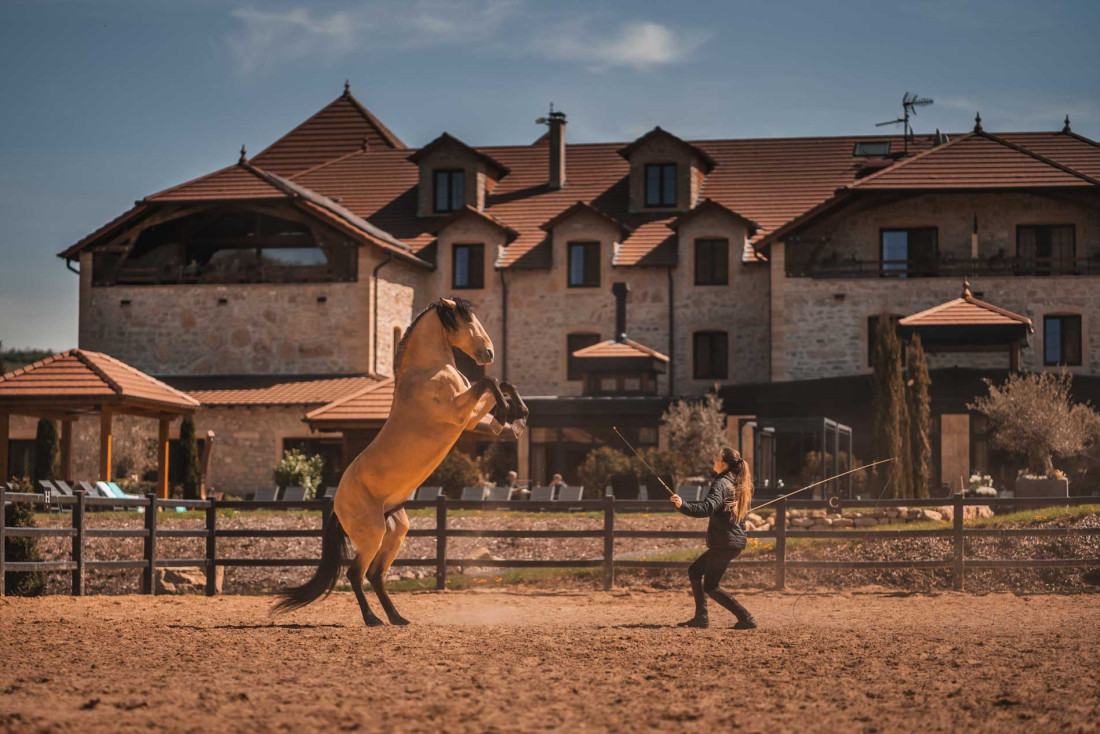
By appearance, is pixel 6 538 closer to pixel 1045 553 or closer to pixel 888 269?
pixel 1045 553

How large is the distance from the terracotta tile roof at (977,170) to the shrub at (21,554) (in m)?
23.6

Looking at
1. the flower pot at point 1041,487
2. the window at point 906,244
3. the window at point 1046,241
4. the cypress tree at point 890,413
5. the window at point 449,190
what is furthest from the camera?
the window at point 449,190

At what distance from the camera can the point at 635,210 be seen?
40031 millimetres

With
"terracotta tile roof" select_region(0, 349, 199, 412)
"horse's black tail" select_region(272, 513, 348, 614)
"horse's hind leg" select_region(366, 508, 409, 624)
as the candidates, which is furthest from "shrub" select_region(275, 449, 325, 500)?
"horse's hind leg" select_region(366, 508, 409, 624)

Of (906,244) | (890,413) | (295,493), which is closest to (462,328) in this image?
(890,413)

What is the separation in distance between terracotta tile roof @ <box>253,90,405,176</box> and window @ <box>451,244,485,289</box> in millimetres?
9140

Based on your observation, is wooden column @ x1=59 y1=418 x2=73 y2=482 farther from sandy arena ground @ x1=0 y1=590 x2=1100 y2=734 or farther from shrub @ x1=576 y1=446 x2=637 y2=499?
sandy arena ground @ x1=0 y1=590 x2=1100 y2=734

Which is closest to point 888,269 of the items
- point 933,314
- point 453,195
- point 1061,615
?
point 933,314

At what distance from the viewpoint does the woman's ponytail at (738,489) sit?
11289mm

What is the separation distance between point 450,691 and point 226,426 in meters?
28.1

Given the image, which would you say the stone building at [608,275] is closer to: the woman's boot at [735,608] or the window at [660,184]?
the window at [660,184]

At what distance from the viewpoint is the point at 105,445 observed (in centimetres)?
2548

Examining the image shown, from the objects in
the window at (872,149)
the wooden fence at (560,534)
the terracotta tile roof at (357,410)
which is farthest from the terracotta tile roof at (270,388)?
the wooden fence at (560,534)

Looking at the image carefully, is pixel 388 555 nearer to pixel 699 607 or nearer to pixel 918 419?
pixel 699 607
